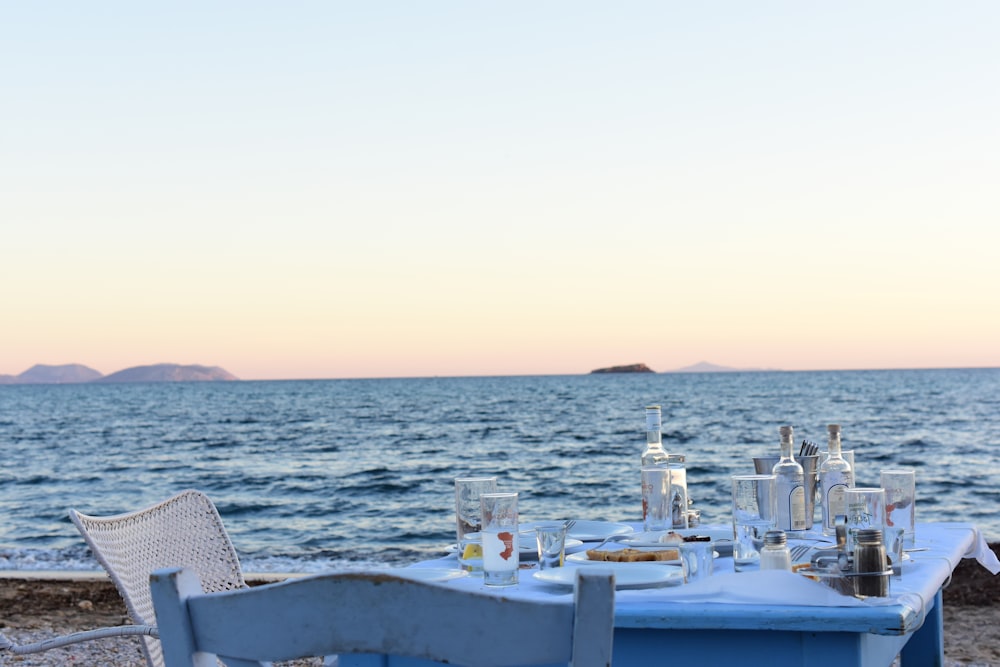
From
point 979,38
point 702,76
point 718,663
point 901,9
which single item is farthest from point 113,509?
point 718,663

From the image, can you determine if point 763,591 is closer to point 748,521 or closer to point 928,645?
point 748,521

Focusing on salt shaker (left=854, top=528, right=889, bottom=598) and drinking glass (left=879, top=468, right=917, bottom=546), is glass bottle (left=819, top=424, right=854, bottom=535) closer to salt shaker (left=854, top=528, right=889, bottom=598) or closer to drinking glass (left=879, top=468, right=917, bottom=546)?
drinking glass (left=879, top=468, right=917, bottom=546)

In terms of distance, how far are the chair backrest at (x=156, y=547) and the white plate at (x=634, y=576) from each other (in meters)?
1.05

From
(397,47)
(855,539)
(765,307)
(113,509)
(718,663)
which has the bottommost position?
(113,509)

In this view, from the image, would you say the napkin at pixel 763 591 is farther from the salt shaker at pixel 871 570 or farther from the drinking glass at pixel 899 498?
the drinking glass at pixel 899 498

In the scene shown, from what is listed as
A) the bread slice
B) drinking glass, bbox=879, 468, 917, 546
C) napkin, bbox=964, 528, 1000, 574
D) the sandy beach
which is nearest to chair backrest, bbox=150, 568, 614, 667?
the bread slice

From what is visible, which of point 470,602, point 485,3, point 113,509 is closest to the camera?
point 470,602

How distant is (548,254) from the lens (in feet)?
98.4

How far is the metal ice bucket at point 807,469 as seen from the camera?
2438 millimetres

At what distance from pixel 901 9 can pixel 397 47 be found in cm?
662

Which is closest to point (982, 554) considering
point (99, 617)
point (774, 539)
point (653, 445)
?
point (653, 445)

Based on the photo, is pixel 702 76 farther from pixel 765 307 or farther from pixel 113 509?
pixel 765 307

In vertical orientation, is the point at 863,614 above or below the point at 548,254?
below

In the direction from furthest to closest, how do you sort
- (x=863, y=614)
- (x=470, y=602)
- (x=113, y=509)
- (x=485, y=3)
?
(x=113, y=509) < (x=485, y=3) < (x=863, y=614) < (x=470, y=602)
